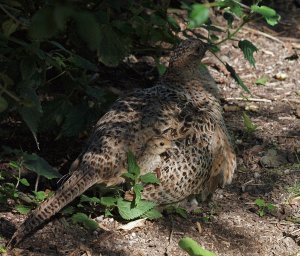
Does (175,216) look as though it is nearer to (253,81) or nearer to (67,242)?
(67,242)

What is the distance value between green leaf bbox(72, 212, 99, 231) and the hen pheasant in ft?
0.67

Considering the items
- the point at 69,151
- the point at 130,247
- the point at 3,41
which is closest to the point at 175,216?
the point at 130,247

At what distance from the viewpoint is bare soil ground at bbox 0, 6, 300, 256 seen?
13.5ft

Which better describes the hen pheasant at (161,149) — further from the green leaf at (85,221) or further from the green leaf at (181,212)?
the green leaf at (85,221)

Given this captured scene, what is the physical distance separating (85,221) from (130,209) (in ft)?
0.98

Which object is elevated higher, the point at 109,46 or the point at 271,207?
the point at 109,46

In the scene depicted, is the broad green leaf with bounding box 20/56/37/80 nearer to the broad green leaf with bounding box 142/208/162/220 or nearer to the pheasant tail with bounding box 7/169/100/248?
the pheasant tail with bounding box 7/169/100/248

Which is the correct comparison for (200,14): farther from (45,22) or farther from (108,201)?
(108,201)

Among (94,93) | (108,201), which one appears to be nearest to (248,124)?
(94,93)

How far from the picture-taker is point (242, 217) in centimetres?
456

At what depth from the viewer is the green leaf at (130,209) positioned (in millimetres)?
4180

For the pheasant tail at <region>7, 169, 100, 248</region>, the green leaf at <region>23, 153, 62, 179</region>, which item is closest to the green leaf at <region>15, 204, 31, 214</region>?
the pheasant tail at <region>7, 169, 100, 248</region>

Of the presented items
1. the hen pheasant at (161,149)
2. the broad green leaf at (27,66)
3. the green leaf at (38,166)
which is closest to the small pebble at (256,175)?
the hen pheasant at (161,149)

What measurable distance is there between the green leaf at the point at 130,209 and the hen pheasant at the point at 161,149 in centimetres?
9
